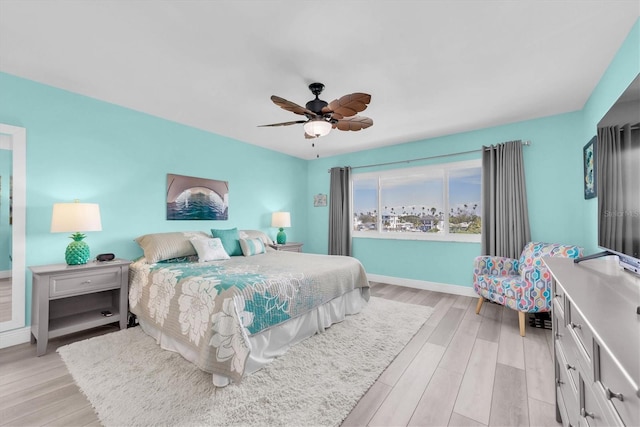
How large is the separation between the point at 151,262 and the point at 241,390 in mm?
1838

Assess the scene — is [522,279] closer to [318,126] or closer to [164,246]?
[318,126]

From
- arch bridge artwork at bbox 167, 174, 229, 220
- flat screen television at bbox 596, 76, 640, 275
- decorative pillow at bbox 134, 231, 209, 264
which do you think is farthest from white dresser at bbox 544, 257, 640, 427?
arch bridge artwork at bbox 167, 174, 229, 220

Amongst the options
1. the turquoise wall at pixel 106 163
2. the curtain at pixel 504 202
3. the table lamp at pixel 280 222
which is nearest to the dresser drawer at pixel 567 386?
the curtain at pixel 504 202

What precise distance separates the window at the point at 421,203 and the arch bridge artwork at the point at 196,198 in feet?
8.26

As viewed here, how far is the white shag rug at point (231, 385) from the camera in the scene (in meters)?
1.63

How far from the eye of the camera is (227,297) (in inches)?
77.7

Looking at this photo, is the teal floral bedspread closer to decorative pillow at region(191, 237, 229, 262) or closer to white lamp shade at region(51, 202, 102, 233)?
decorative pillow at region(191, 237, 229, 262)

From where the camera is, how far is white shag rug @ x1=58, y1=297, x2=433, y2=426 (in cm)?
163

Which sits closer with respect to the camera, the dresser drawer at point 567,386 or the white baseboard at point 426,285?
the dresser drawer at point 567,386

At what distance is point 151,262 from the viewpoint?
2.98 metres

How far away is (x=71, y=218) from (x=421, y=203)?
457 cm

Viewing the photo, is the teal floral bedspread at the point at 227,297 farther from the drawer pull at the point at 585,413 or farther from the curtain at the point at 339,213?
the curtain at the point at 339,213

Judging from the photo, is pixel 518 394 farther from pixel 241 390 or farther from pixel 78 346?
pixel 78 346

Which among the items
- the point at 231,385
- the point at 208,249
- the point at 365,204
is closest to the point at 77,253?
the point at 208,249
